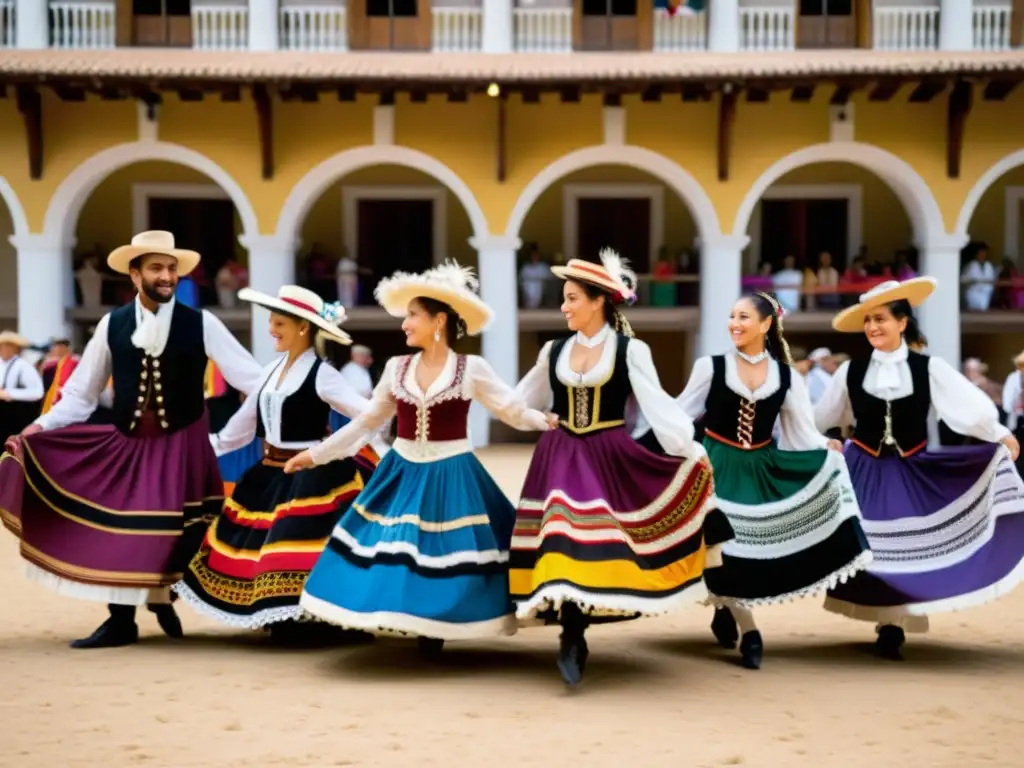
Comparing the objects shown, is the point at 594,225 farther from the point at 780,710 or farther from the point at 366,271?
the point at 780,710

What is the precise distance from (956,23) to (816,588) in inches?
570

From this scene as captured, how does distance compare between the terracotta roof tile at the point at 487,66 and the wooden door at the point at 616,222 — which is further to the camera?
the wooden door at the point at 616,222

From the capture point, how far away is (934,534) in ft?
20.3

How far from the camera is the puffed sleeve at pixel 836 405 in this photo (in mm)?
6566

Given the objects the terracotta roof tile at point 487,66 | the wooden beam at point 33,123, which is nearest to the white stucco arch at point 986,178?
the terracotta roof tile at point 487,66

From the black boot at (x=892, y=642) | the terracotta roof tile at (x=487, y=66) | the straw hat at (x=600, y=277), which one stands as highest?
the terracotta roof tile at (x=487, y=66)

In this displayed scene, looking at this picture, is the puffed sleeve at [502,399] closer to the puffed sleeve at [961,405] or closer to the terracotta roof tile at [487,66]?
the puffed sleeve at [961,405]

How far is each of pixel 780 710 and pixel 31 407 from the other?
432 inches

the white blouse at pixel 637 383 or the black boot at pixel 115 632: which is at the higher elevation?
the white blouse at pixel 637 383

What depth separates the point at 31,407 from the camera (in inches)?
559

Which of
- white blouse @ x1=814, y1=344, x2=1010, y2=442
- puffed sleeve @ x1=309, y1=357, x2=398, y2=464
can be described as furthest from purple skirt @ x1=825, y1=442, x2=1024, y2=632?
puffed sleeve @ x1=309, y1=357, x2=398, y2=464

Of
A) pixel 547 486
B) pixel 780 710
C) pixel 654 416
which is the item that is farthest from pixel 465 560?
pixel 780 710

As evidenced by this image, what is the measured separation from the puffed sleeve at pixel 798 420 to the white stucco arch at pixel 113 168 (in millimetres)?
12795

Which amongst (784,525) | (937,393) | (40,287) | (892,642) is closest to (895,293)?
(937,393)
